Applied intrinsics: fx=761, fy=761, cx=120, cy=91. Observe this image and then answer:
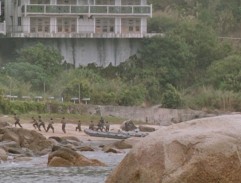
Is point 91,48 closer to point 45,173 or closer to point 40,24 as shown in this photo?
point 40,24

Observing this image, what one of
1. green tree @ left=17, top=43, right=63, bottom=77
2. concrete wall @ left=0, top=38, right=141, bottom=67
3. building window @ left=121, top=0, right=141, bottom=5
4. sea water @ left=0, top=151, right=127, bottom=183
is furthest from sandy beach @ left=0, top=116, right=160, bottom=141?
building window @ left=121, top=0, right=141, bottom=5

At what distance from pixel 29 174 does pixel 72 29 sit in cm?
5565

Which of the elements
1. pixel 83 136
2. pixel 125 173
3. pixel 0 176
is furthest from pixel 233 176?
pixel 83 136

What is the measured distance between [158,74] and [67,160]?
49.0 meters

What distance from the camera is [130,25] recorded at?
86.4 metres

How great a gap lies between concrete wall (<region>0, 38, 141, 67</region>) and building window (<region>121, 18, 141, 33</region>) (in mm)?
1621

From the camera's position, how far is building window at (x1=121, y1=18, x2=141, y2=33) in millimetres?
86188

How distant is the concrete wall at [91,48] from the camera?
272 ft

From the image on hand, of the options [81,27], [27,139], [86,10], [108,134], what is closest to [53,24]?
[81,27]

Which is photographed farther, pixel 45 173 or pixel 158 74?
pixel 158 74

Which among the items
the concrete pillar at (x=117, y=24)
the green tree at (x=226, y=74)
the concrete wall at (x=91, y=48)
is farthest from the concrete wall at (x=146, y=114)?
the concrete pillar at (x=117, y=24)

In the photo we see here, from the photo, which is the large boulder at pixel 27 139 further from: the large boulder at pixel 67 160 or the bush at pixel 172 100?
the bush at pixel 172 100

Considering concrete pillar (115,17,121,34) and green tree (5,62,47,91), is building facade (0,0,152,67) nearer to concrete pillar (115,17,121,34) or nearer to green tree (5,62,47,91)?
concrete pillar (115,17,121,34)

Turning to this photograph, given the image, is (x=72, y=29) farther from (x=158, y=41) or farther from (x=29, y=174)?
(x=29, y=174)
